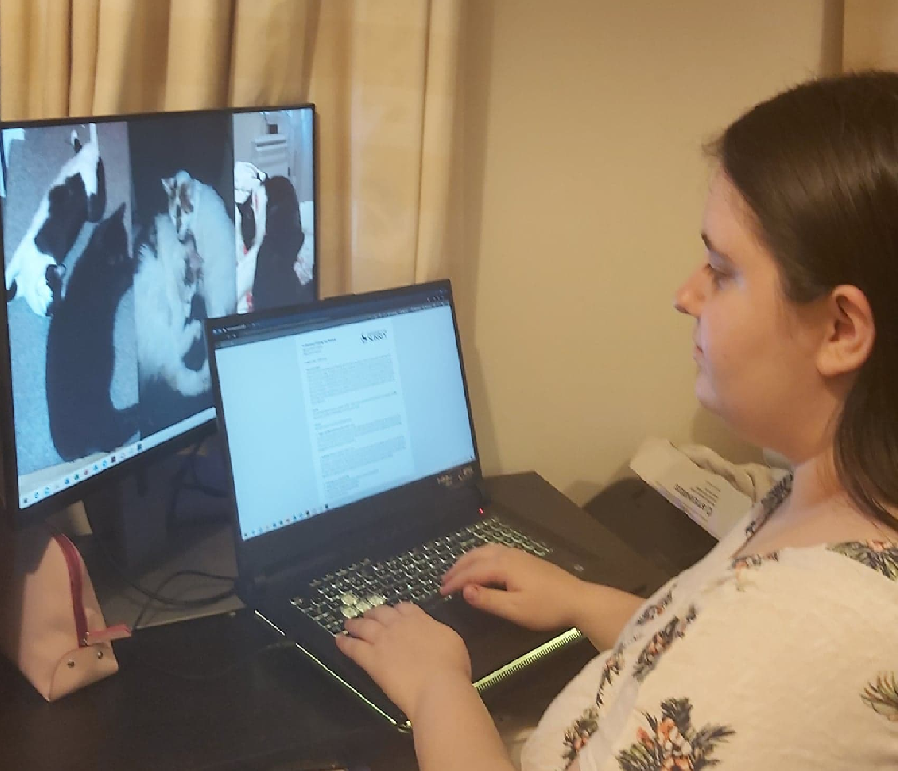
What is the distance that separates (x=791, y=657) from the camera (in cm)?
62

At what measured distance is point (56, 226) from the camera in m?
0.87

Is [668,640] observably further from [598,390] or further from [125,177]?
[598,390]

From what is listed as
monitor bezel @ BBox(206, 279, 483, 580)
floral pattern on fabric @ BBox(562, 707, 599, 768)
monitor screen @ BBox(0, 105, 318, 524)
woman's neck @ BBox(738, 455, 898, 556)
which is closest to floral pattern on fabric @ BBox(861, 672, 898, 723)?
woman's neck @ BBox(738, 455, 898, 556)

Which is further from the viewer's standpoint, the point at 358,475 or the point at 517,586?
the point at 358,475

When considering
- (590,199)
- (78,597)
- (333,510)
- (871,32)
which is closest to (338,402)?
(333,510)

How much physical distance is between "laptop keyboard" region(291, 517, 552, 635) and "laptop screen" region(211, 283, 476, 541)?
90mm

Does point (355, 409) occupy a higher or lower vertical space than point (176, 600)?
higher

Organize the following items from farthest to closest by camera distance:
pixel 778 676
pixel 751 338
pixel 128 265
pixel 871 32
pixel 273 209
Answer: pixel 871 32 < pixel 273 209 < pixel 128 265 < pixel 751 338 < pixel 778 676

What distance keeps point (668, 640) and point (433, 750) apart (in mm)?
232

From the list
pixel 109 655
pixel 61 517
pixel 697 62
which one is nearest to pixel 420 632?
pixel 109 655

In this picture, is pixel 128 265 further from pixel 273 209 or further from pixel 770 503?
pixel 770 503

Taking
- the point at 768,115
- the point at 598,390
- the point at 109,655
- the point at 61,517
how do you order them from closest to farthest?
the point at 768,115 → the point at 109,655 → the point at 61,517 → the point at 598,390

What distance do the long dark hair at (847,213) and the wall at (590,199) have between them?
2.10 feet

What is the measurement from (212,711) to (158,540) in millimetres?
333
